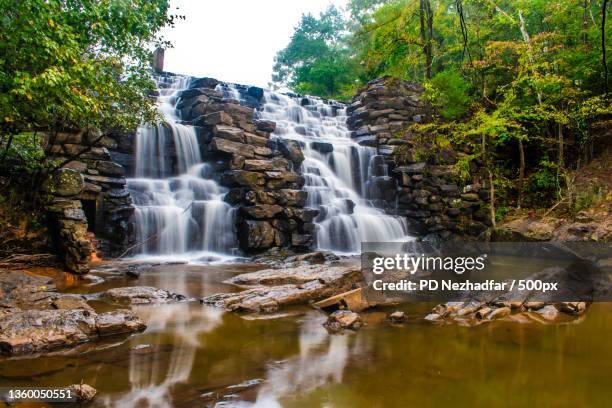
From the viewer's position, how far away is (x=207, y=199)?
516 inches

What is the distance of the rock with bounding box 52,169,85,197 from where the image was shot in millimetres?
8266

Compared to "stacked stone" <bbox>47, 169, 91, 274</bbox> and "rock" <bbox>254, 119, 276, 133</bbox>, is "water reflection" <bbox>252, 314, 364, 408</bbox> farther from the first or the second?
"rock" <bbox>254, 119, 276, 133</bbox>

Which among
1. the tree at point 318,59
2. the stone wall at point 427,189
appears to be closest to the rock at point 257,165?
the stone wall at point 427,189

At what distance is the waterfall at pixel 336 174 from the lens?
45.9 feet

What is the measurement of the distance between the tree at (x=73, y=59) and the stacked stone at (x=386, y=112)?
11415 mm

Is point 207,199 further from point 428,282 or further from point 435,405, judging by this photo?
point 435,405

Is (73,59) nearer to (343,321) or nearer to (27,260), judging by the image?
(27,260)

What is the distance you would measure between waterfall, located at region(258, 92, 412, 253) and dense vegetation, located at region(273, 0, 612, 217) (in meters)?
2.97

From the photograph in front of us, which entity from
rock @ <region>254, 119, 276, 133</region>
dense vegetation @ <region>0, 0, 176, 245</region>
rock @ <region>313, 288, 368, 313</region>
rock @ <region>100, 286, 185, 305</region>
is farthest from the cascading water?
rock @ <region>313, 288, 368, 313</region>

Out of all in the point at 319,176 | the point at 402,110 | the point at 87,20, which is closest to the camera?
the point at 87,20

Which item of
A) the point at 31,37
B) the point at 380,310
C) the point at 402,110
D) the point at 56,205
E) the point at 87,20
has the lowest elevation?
the point at 380,310

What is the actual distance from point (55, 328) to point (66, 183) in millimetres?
5233

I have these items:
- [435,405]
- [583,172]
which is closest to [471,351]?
[435,405]

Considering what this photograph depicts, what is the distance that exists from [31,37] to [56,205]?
→ 381 cm
